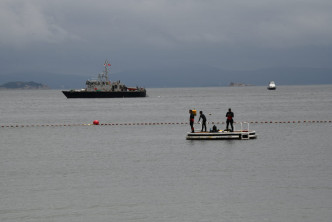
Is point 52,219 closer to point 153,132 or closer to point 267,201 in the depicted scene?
point 267,201

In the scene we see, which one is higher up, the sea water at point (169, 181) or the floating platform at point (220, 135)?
the floating platform at point (220, 135)

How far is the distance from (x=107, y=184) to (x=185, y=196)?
4794 mm

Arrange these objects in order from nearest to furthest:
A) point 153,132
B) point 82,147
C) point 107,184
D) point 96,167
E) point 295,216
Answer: point 295,216, point 107,184, point 96,167, point 82,147, point 153,132

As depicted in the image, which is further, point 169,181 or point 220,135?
point 220,135

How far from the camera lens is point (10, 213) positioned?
24109mm

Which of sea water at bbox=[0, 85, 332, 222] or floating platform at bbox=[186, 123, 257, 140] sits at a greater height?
floating platform at bbox=[186, 123, 257, 140]

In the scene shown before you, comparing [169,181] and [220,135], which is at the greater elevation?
[220,135]

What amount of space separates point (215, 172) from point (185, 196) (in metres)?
6.34

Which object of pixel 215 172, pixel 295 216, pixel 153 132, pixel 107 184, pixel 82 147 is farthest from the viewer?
pixel 153 132

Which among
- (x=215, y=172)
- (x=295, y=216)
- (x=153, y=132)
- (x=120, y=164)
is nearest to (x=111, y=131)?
(x=153, y=132)

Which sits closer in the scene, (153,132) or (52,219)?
(52,219)

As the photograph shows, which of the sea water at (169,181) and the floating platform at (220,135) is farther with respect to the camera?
the floating platform at (220,135)

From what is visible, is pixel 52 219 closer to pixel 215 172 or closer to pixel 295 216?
pixel 295 216

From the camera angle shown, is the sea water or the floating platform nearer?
the sea water
